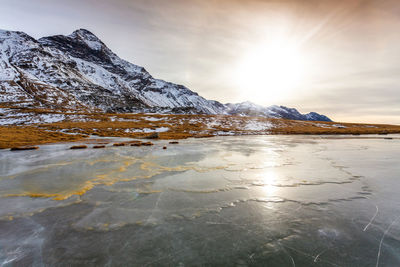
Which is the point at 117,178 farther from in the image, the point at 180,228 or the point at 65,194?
the point at 180,228

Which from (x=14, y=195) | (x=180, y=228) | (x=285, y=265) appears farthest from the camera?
(x=14, y=195)

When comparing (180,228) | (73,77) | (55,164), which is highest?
(73,77)

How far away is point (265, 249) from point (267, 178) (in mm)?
5727

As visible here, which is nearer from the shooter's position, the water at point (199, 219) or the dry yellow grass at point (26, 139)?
the water at point (199, 219)

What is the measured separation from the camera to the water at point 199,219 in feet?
13.4

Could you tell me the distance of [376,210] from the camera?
6.10m

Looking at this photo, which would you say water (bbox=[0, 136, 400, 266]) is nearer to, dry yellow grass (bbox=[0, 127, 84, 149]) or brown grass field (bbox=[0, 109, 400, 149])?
dry yellow grass (bbox=[0, 127, 84, 149])

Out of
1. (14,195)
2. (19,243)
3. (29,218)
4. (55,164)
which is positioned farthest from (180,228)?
(55,164)

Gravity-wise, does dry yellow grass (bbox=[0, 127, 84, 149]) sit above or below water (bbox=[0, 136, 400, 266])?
below

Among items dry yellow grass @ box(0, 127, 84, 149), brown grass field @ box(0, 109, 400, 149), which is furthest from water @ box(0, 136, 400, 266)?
brown grass field @ box(0, 109, 400, 149)

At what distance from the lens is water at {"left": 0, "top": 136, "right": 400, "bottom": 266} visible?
161 inches

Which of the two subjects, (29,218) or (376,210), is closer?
(29,218)

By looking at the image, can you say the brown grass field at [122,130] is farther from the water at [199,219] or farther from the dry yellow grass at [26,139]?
the water at [199,219]

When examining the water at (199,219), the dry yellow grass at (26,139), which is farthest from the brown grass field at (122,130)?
the water at (199,219)
